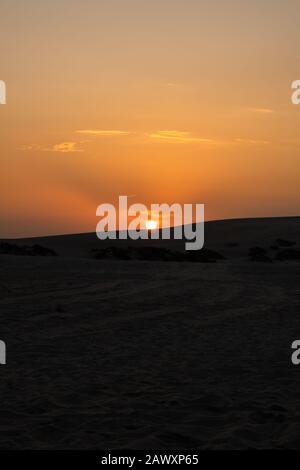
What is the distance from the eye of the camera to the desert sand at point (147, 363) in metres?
5.55

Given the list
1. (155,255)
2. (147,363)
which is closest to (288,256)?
(155,255)

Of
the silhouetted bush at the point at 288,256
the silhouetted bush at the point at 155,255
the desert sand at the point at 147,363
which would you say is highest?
the silhouetted bush at the point at 288,256

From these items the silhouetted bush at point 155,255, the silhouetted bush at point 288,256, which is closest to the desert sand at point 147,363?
the silhouetted bush at point 155,255

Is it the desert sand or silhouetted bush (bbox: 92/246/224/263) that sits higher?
silhouetted bush (bbox: 92/246/224/263)

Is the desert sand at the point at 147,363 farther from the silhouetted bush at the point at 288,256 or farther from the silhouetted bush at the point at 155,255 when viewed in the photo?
the silhouetted bush at the point at 288,256

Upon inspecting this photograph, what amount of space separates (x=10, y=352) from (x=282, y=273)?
1509 cm

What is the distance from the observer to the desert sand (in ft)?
18.2

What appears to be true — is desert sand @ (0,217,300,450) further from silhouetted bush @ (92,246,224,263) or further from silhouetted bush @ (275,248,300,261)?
silhouetted bush @ (275,248,300,261)

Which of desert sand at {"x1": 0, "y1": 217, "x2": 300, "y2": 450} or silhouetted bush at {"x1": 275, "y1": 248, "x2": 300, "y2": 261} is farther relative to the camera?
silhouetted bush at {"x1": 275, "y1": 248, "x2": 300, "y2": 261}

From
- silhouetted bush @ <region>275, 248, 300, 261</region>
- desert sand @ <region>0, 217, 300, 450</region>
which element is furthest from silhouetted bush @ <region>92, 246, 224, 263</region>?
desert sand @ <region>0, 217, 300, 450</region>

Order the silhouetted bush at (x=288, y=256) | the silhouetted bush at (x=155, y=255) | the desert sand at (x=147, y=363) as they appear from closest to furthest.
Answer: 1. the desert sand at (x=147, y=363)
2. the silhouetted bush at (x=155, y=255)
3. the silhouetted bush at (x=288, y=256)
